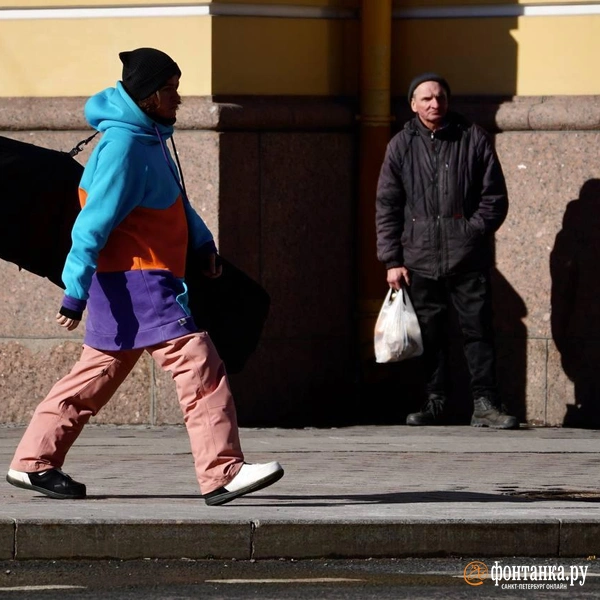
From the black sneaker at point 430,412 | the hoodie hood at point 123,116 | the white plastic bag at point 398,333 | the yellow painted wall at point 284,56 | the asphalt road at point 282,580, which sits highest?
the yellow painted wall at point 284,56

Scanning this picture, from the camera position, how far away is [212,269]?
725cm

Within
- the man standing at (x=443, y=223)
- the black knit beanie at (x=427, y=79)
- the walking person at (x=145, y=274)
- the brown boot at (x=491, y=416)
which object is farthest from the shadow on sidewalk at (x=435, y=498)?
the black knit beanie at (x=427, y=79)

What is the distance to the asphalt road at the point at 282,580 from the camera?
5812mm

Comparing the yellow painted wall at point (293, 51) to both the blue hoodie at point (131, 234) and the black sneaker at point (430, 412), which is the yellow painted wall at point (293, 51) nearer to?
the black sneaker at point (430, 412)

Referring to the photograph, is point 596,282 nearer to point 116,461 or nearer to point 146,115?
point 116,461

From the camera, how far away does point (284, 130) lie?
10359 mm

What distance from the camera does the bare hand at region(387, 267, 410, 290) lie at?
10195mm

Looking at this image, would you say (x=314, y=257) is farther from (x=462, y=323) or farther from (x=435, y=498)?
(x=435, y=498)

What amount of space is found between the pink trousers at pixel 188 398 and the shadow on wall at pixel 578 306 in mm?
3904

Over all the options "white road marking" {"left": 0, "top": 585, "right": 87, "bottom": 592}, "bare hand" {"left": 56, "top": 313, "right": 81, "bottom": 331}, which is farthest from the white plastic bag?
"white road marking" {"left": 0, "top": 585, "right": 87, "bottom": 592}

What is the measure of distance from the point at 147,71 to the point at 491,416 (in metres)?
3.95

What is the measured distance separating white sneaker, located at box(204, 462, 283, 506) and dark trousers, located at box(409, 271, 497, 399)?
3474mm

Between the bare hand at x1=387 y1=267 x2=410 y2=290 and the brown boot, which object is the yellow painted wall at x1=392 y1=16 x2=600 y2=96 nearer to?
the bare hand at x1=387 y1=267 x2=410 y2=290

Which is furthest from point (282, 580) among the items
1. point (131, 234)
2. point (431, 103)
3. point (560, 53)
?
point (560, 53)
